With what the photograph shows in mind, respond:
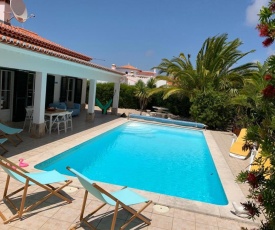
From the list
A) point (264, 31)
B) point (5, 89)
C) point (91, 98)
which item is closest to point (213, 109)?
point (91, 98)

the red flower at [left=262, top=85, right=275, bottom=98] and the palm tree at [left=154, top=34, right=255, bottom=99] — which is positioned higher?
the palm tree at [left=154, top=34, right=255, bottom=99]

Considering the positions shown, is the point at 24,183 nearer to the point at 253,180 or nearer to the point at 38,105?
the point at 253,180

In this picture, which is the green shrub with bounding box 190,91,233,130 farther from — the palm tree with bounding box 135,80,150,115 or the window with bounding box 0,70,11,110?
the window with bounding box 0,70,11,110

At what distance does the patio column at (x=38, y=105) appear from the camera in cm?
1033

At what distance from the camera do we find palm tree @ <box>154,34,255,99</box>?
20.1 m

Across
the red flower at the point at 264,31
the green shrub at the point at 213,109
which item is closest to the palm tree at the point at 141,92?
the green shrub at the point at 213,109

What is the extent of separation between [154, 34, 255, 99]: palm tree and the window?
38.3 ft

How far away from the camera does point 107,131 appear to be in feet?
46.7

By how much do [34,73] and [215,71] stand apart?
13800mm

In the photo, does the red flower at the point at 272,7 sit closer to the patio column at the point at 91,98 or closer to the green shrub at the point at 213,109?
the patio column at the point at 91,98

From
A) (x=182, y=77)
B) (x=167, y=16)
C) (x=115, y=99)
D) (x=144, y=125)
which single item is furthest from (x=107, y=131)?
(x=167, y=16)

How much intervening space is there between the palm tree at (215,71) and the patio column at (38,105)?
11879 millimetres

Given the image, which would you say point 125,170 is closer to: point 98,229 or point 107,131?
point 98,229

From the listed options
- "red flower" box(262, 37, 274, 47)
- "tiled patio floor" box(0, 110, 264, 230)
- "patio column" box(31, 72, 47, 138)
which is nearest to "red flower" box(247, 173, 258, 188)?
"red flower" box(262, 37, 274, 47)
